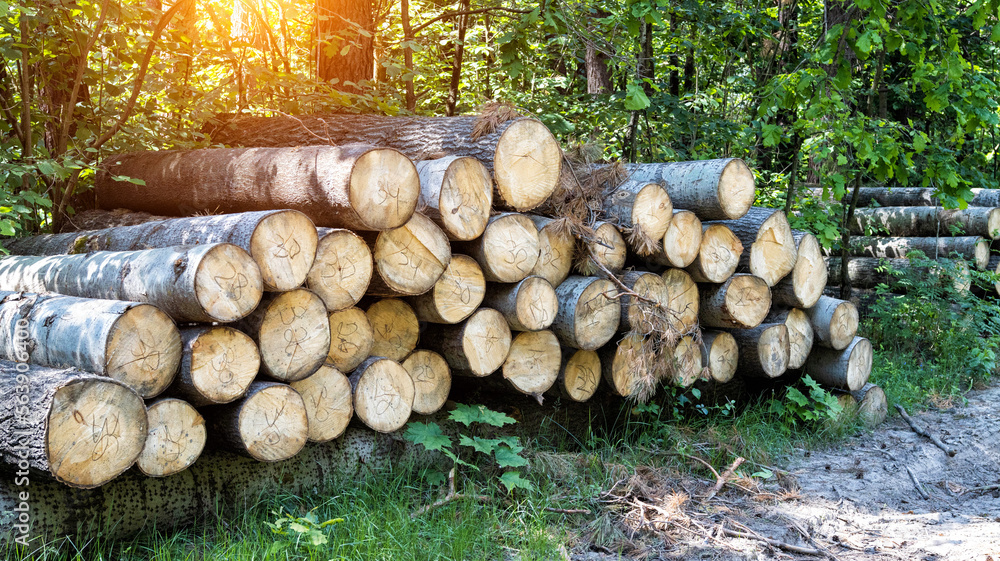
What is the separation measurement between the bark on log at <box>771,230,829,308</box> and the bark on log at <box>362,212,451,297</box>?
107 inches

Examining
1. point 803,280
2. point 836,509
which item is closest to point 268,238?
point 836,509

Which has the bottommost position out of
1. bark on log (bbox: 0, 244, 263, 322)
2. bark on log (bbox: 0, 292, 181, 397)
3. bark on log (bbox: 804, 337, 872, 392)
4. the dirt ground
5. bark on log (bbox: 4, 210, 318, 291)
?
the dirt ground

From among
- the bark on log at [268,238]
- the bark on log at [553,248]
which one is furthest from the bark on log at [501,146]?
the bark on log at [268,238]

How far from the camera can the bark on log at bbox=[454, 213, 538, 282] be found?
3.88 m

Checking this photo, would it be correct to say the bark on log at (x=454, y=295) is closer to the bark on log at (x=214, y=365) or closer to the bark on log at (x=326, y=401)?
the bark on log at (x=326, y=401)

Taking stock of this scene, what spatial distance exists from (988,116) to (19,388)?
688cm

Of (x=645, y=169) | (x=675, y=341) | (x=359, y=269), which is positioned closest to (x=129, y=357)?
(x=359, y=269)

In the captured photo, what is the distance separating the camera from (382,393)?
12.1 feet

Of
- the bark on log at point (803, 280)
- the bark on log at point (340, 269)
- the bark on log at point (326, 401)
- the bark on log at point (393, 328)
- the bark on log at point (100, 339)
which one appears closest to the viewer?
the bark on log at point (100, 339)

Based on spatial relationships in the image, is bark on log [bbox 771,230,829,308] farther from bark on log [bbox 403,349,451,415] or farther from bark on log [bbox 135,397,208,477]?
bark on log [bbox 135,397,208,477]

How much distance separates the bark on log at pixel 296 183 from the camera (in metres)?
3.40

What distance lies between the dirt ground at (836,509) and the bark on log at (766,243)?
130cm

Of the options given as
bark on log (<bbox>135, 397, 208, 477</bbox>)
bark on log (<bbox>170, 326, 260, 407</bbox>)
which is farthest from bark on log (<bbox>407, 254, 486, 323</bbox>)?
bark on log (<bbox>135, 397, 208, 477</bbox>)

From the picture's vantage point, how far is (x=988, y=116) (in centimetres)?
590
